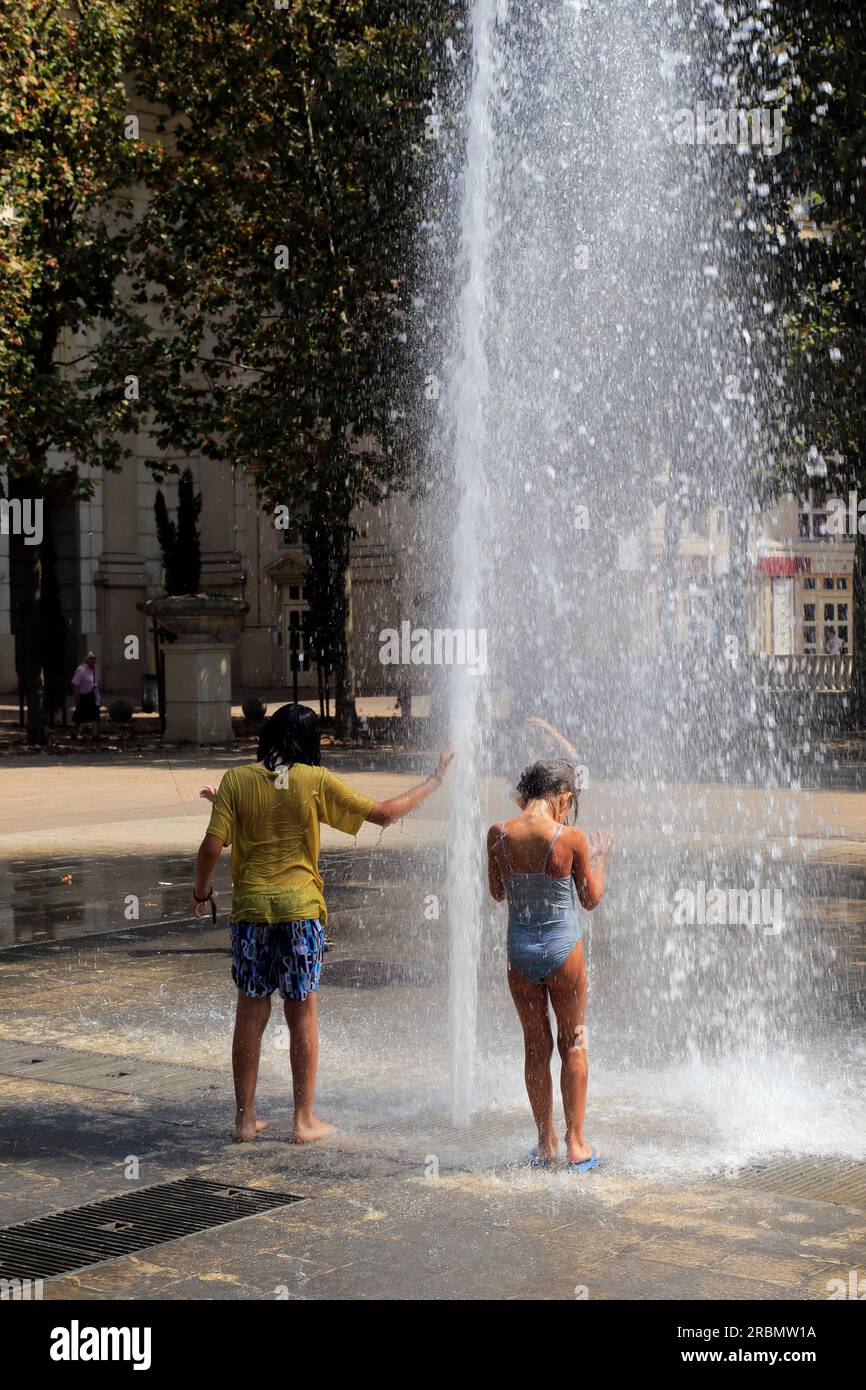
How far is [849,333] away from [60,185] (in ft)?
39.0

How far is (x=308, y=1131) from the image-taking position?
6.17m

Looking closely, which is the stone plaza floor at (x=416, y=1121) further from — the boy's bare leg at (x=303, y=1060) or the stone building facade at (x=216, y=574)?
the stone building facade at (x=216, y=574)

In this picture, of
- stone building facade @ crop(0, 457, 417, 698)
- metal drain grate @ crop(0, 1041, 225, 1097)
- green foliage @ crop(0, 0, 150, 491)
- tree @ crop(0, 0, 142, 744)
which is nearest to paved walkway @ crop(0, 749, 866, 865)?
tree @ crop(0, 0, 142, 744)

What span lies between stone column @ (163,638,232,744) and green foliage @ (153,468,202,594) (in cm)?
1080

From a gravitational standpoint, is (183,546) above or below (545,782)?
above

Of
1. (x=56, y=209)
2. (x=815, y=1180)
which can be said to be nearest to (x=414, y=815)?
(x=815, y=1180)

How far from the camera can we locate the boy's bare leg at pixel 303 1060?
6.14 meters

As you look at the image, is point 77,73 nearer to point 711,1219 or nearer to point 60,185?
point 60,185

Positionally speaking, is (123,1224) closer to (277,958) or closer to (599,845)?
(277,958)

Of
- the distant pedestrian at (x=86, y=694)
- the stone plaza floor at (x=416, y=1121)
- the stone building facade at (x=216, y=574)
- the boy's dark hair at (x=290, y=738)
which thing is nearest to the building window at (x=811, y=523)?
the stone building facade at (x=216, y=574)

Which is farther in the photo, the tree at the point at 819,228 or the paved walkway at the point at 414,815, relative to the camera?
the tree at the point at 819,228

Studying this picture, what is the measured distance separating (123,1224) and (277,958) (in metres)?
1.18

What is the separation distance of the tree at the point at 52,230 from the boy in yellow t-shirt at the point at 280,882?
17448 mm
